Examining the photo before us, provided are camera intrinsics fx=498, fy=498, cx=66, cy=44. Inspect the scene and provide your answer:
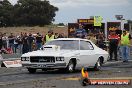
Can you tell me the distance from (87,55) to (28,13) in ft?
235

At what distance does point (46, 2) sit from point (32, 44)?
198 ft

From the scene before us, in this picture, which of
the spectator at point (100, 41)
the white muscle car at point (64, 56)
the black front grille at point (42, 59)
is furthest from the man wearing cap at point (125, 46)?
the black front grille at point (42, 59)

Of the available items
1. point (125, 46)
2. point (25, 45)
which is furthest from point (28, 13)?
point (125, 46)

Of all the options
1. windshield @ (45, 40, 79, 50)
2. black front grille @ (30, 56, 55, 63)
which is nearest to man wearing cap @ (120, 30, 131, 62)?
windshield @ (45, 40, 79, 50)

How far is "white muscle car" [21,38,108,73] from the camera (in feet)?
60.0

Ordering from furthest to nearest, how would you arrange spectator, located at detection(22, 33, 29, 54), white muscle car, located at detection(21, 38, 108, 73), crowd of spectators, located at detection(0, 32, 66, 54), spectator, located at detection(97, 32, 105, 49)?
crowd of spectators, located at detection(0, 32, 66, 54) → spectator, located at detection(22, 33, 29, 54) → spectator, located at detection(97, 32, 105, 49) → white muscle car, located at detection(21, 38, 108, 73)

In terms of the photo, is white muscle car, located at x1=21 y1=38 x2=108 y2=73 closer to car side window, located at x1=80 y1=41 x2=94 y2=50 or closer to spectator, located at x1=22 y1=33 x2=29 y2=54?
car side window, located at x1=80 y1=41 x2=94 y2=50

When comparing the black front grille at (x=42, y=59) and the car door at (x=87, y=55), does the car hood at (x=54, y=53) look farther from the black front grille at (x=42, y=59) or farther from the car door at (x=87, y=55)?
the car door at (x=87, y=55)

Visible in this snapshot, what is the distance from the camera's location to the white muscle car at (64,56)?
18297 millimetres

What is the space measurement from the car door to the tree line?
221 feet

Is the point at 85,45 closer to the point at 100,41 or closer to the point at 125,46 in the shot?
the point at 125,46

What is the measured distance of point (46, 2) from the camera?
91.5 m

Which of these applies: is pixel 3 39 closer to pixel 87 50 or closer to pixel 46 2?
pixel 87 50

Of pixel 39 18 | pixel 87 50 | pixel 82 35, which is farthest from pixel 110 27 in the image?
pixel 39 18
